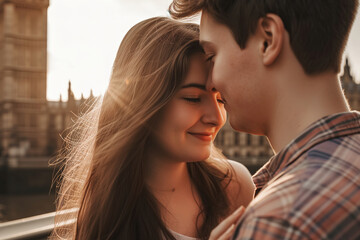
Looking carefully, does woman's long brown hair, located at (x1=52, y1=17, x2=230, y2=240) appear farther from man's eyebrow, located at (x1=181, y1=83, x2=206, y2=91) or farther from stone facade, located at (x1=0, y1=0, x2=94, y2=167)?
stone facade, located at (x1=0, y1=0, x2=94, y2=167)

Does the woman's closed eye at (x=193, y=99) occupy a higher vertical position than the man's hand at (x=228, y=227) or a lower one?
higher

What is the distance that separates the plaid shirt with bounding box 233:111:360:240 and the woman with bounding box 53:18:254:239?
0.63m

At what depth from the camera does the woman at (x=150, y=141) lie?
1202 millimetres

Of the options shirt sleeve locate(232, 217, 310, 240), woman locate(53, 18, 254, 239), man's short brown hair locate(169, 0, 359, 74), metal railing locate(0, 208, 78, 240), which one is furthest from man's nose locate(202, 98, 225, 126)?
shirt sleeve locate(232, 217, 310, 240)

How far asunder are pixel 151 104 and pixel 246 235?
2.33 feet

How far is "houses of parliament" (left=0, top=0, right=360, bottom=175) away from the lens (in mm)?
23734

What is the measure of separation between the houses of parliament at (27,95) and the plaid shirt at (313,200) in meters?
23.6

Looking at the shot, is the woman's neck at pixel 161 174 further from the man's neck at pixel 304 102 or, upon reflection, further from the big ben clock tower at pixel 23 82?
the big ben clock tower at pixel 23 82

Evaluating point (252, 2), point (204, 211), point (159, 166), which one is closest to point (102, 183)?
point (159, 166)

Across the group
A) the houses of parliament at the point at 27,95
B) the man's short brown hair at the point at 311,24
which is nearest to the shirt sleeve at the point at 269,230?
the man's short brown hair at the point at 311,24

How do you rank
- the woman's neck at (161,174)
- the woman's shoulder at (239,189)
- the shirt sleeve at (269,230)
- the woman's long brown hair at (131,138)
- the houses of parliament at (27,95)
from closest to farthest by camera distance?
the shirt sleeve at (269,230) < the woman's long brown hair at (131,138) < the woman's neck at (161,174) < the woman's shoulder at (239,189) < the houses of parliament at (27,95)

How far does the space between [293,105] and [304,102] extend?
0.02m

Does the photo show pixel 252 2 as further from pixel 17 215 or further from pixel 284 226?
pixel 17 215

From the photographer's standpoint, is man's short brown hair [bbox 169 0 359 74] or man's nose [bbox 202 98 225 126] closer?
man's short brown hair [bbox 169 0 359 74]
